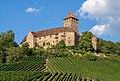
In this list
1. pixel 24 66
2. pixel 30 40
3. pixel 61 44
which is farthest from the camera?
pixel 30 40

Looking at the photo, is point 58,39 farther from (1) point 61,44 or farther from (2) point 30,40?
(2) point 30,40

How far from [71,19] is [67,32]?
11562mm

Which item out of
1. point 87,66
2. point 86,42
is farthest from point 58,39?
point 87,66

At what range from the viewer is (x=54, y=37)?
318ft

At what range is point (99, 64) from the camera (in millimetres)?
68188

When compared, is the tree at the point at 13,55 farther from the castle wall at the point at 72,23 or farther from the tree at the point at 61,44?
the castle wall at the point at 72,23

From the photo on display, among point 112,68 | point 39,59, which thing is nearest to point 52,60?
point 39,59

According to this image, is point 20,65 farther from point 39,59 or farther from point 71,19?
point 71,19

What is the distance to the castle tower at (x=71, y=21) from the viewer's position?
104944 millimetres

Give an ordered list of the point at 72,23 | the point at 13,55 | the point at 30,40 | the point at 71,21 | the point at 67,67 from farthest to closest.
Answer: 1. the point at 71,21
2. the point at 72,23
3. the point at 30,40
4. the point at 13,55
5. the point at 67,67

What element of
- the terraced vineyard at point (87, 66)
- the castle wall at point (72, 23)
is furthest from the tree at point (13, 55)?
the castle wall at point (72, 23)

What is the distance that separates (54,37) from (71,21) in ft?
39.6

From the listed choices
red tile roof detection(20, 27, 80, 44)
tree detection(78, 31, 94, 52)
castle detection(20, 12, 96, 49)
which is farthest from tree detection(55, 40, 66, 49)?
tree detection(78, 31, 94, 52)

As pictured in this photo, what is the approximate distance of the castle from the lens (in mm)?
95562
